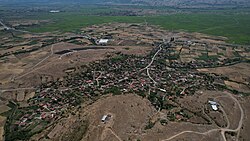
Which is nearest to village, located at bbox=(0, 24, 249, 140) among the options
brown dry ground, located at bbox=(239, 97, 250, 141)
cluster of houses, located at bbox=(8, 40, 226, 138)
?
cluster of houses, located at bbox=(8, 40, 226, 138)

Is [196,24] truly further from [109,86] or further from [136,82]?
[109,86]

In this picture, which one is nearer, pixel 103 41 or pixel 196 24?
pixel 103 41

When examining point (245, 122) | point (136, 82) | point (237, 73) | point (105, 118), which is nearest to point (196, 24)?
point (237, 73)

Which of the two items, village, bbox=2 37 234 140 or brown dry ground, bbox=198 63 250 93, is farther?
brown dry ground, bbox=198 63 250 93

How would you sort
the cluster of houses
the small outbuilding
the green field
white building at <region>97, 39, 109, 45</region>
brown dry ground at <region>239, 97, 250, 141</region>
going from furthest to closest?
the green field
white building at <region>97, 39, 109, 45</region>
the cluster of houses
the small outbuilding
brown dry ground at <region>239, 97, 250, 141</region>

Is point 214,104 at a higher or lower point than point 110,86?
higher

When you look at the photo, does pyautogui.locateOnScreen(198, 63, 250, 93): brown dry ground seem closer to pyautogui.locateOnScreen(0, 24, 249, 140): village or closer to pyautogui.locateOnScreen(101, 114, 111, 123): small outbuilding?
pyautogui.locateOnScreen(0, 24, 249, 140): village

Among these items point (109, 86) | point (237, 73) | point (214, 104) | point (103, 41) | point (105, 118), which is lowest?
point (103, 41)

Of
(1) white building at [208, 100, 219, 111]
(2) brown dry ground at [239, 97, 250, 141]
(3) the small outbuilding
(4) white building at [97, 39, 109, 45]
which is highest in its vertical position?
(1) white building at [208, 100, 219, 111]

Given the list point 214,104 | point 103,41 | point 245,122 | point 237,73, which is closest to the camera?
point 245,122

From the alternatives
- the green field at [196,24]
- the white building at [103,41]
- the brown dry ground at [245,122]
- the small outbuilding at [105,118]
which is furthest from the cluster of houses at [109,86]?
the green field at [196,24]

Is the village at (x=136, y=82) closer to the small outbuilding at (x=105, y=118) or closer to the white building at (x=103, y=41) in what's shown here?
the small outbuilding at (x=105, y=118)
